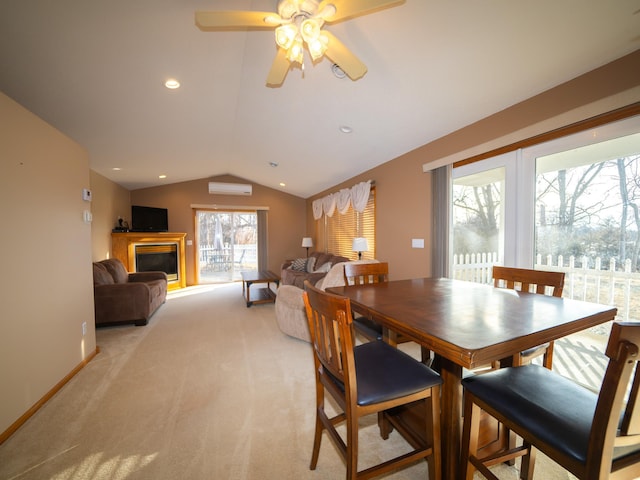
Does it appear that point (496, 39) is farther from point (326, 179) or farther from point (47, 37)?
point (326, 179)

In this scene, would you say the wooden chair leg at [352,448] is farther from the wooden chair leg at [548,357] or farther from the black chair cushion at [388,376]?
the wooden chair leg at [548,357]

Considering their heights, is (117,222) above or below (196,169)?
below

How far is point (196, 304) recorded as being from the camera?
481 cm

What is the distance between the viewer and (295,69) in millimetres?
2418

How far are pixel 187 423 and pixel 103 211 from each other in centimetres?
497

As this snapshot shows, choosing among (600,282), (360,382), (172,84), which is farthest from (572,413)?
(172,84)

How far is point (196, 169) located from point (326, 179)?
3.08 m

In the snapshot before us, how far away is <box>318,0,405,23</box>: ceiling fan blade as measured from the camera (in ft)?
4.12

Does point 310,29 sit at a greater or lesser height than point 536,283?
greater

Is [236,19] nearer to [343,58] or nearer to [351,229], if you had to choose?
[343,58]

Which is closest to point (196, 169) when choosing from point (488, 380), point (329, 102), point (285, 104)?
point (285, 104)

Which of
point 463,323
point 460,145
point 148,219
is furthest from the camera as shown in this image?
point 148,219

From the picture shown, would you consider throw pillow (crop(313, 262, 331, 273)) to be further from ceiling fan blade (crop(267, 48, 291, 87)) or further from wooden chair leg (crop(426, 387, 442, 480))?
wooden chair leg (crop(426, 387, 442, 480))

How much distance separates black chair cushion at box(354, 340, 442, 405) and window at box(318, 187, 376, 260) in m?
3.16
